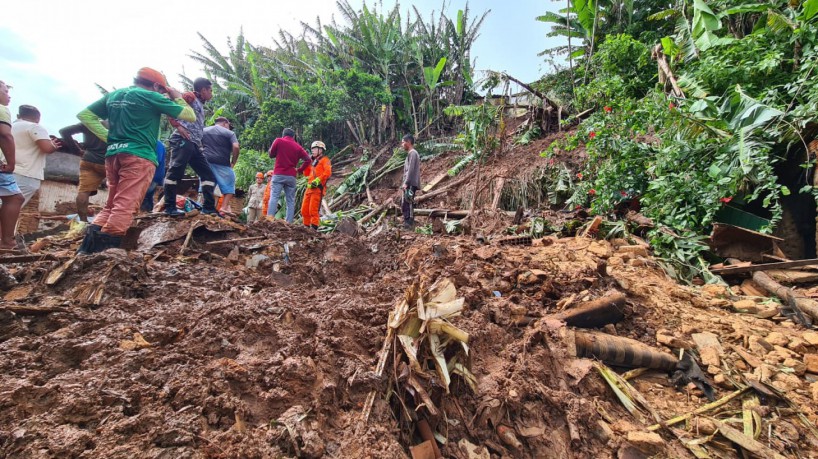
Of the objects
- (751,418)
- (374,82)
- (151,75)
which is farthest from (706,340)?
(374,82)

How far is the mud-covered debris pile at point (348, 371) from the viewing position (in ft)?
3.94

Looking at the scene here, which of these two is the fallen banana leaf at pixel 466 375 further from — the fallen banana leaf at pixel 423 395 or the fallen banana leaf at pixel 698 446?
the fallen banana leaf at pixel 698 446

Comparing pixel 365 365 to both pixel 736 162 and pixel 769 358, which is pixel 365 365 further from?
pixel 736 162

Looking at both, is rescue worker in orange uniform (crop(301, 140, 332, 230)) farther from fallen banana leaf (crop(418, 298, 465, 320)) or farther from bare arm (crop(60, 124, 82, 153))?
fallen banana leaf (crop(418, 298, 465, 320))

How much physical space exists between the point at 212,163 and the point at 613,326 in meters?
5.25

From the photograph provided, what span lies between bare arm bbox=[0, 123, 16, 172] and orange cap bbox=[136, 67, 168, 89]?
4.01ft

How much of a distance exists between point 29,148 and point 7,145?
631mm

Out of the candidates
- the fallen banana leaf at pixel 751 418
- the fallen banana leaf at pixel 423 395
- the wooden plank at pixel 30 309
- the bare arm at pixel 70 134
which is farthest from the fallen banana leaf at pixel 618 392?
the bare arm at pixel 70 134

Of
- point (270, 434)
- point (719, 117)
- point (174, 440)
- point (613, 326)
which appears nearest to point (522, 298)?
point (613, 326)

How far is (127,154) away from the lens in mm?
3088

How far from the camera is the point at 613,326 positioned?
2.47 meters

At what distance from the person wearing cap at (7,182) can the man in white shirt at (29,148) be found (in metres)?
0.25

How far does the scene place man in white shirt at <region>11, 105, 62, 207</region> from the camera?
11.7ft

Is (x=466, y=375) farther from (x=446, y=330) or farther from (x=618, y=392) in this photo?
(x=618, y=392)
